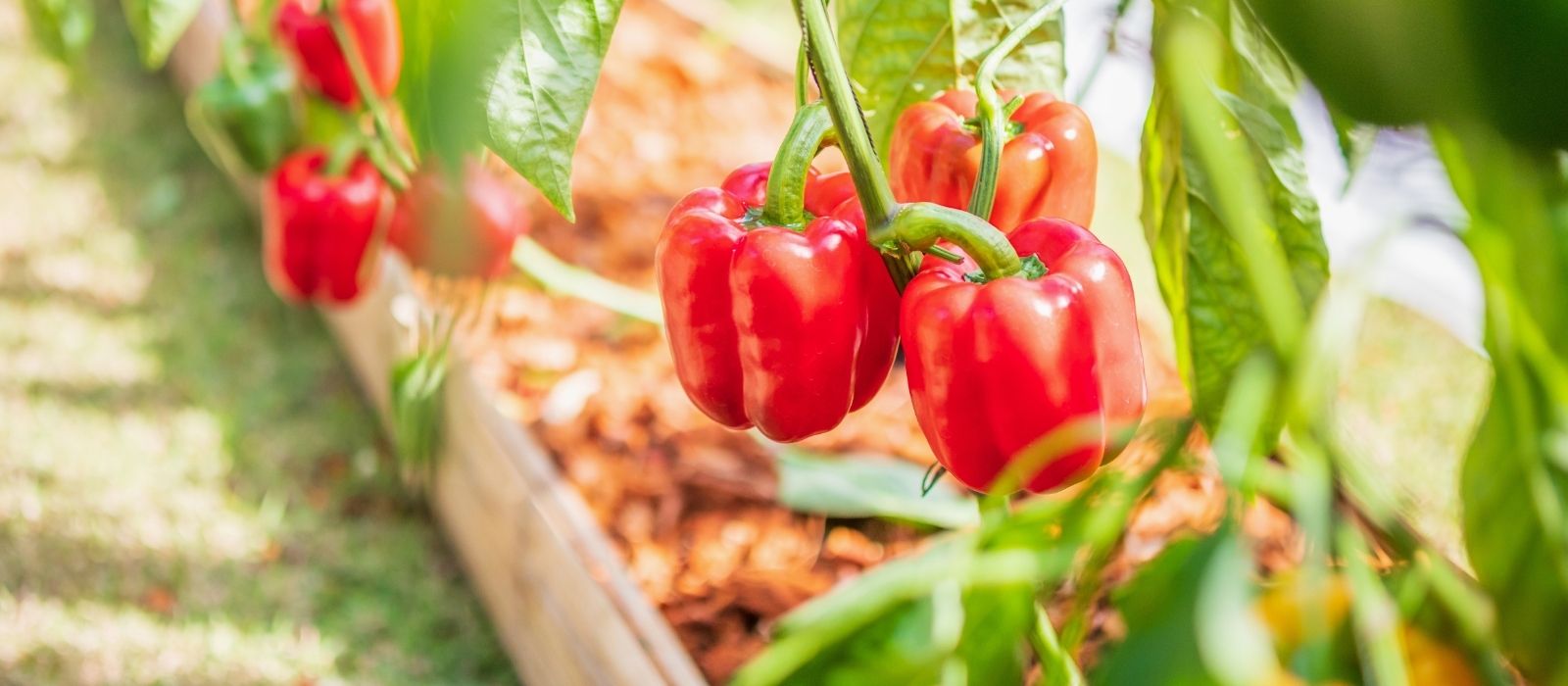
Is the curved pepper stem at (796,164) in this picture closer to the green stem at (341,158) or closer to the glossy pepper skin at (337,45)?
the glossy pepper skin at (337,45)

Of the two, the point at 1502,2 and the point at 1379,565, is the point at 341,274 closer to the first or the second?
the point at 1379,565

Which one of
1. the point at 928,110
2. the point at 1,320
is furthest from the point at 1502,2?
the point at 1,320

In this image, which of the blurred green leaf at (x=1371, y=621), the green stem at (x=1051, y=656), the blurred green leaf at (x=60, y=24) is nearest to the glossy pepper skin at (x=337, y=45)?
the blurred green leaf at (x=60, y=24)

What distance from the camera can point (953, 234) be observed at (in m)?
0.50

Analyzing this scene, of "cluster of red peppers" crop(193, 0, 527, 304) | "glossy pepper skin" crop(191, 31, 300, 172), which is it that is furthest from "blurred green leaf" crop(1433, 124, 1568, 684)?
"glossy pepper skin" crop(191, 31, 300, 172)

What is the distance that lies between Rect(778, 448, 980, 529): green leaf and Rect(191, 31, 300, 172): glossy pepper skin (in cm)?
73

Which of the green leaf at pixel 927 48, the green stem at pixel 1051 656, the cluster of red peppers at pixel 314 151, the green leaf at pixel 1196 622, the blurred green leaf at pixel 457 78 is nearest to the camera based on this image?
A: the blurred green leaf at pixel 457 78

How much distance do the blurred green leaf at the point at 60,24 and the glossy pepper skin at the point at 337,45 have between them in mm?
217

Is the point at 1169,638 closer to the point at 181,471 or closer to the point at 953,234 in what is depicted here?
the point at 953,234

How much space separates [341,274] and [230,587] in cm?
44

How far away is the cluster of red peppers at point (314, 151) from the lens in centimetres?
135

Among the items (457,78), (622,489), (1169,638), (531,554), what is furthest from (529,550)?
(457,78)

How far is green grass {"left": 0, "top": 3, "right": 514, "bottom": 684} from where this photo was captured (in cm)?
152

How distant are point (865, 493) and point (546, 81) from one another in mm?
966
